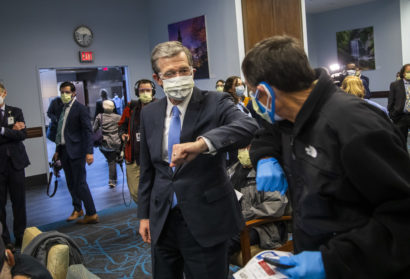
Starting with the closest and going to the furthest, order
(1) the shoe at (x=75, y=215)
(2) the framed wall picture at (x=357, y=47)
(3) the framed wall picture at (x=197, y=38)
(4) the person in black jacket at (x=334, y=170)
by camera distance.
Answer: (4) the person in black jacket at (x=334, y=170) → (1) the shoe at (x=75, y=215) → (3) the framed wall picture at (x=197, y=38) → (2) the framed wall picture at (x=357, y=47)

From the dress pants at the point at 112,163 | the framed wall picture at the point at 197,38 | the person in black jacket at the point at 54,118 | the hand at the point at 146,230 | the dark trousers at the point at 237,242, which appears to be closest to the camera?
the hand at the point at 146,230

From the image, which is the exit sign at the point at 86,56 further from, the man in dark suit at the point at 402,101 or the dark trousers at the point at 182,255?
the dark trousers at the point at 182,255

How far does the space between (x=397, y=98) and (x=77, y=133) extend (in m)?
5.74

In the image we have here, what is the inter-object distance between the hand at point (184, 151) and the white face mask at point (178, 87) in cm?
39

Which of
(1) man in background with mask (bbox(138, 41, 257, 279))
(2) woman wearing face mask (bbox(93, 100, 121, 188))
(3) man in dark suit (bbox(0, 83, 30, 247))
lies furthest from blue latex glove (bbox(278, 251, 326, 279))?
(2) woman wearing face mask (bbox(93, 100, 121, 188))

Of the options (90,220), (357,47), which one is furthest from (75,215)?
(357,47)

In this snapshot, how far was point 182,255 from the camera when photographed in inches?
77.0

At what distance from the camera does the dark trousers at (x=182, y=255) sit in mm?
1861

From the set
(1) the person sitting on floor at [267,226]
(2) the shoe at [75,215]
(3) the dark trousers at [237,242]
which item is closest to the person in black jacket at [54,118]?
(2) the shoe at [75,215]

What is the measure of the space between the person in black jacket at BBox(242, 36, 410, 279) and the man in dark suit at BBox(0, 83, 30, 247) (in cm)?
388

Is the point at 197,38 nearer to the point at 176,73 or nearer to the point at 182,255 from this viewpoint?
the point at 176,73

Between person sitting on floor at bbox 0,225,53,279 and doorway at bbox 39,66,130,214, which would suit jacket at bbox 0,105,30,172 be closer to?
doorway at bbox 39,66,130,214

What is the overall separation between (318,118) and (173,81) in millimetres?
966

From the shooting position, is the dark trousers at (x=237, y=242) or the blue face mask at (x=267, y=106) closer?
the blue face mask at (x=267, y=106)
